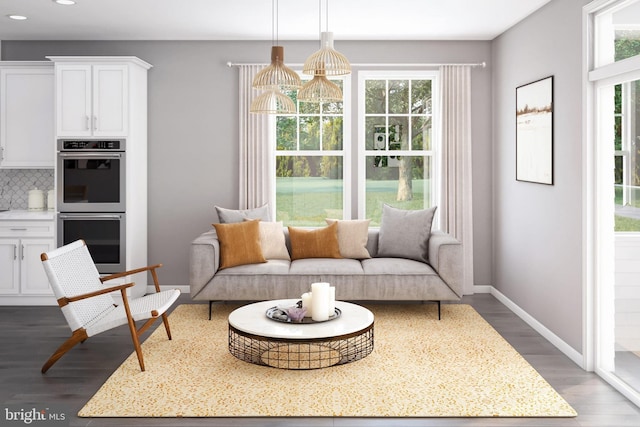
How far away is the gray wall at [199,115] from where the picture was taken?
20.1 ft

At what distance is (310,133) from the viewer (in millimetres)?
6270

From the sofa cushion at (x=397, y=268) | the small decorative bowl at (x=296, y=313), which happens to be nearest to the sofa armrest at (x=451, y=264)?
the sofa cushion at (x=397, y=268)

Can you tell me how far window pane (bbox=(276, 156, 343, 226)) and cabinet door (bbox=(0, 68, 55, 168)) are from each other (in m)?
2.37

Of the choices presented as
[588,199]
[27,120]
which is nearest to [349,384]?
[588,199]

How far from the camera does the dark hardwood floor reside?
120 inches

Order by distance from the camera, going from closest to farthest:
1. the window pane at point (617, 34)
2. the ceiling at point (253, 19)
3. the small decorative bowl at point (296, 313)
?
the window pane at point (617, 34), the small decorative bowl at point (296, 313), the ceiling at point (253, 19)

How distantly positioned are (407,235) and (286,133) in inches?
70.4

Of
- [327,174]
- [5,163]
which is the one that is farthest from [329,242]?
[5,163]

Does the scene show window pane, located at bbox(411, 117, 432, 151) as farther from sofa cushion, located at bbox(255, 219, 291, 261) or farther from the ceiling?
sofa cushion, located at bbox(255, 219, 291, 261)

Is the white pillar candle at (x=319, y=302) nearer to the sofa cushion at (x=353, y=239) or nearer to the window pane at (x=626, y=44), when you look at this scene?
the sofa cushion at (x=353, y=239)

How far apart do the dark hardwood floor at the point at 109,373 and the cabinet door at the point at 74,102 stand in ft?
5.82

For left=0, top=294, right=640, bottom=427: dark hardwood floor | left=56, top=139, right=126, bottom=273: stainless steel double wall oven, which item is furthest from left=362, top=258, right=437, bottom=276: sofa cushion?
left=56, top=139, right=126, bottom=273: stainless steel double wall oven

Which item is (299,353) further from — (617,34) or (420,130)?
(420,130)

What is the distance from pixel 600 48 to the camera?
12.5ft
